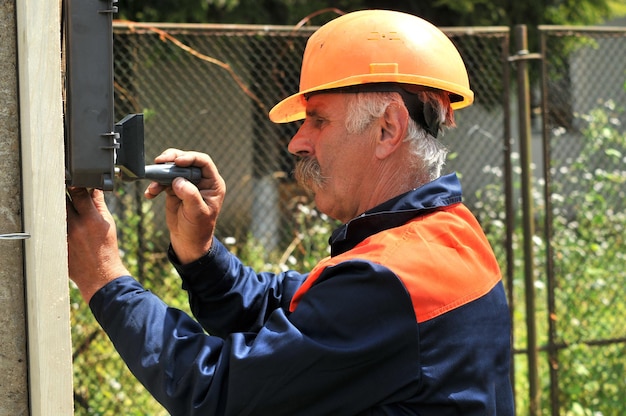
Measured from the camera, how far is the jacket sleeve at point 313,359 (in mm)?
1827

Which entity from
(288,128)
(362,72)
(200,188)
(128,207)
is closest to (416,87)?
(362,72)

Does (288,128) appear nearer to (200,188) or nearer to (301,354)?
(200,188)

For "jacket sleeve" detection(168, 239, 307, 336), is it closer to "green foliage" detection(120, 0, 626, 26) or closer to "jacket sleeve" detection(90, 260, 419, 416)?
"jacket sleeve" detection(90, 260, 419, 416)

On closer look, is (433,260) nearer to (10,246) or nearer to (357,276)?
(357,276)

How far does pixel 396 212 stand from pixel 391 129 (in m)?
0.26

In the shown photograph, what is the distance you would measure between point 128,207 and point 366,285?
3.25 meters

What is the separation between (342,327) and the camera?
185cm

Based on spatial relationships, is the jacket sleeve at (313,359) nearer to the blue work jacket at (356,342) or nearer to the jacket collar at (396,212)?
the blue work jacket at (356,342)

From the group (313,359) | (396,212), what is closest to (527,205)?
(396,212)

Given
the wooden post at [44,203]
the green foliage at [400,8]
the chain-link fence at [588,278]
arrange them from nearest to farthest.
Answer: the wooden post at [44,203] < the chain-link fence at [588,278] < the green foliage at [400,8]

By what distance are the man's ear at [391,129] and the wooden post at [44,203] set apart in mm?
871

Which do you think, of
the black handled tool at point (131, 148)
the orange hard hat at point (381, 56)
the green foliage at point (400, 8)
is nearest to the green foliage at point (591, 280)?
the orange hard hat at point (381, 56)

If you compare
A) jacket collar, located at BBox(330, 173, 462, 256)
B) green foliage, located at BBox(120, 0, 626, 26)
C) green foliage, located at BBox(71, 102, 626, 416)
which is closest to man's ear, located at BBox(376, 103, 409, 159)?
jacket collar, located at BBox(330, 173, 462, 256)

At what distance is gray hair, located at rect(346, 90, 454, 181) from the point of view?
2229 mm
